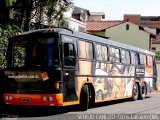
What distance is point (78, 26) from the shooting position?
5347 cm

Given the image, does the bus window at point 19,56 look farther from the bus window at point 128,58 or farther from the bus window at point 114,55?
the bus window at point 128,58

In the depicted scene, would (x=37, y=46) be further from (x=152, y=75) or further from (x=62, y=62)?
(x=152, y=75)

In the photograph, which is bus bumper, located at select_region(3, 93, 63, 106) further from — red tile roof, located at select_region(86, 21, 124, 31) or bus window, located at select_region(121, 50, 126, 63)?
red tile roof, located at select_region(86, 21, 124, 31)

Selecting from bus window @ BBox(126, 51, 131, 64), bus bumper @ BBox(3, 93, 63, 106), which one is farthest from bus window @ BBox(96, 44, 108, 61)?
bus bumper @ BBox(3, 93, 63, 106)

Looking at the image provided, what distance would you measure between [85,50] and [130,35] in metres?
56.8

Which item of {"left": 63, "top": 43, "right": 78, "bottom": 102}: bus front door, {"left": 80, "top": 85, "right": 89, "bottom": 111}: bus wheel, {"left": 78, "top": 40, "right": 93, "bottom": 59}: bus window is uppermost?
{"left": 78, "top": 40, "right": 93, "bottom": 59}: bus window

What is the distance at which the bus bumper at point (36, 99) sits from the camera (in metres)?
14.1

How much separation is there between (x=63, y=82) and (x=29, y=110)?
7.83ft

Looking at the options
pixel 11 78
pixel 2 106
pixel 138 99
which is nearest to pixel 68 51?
pixel 11 78

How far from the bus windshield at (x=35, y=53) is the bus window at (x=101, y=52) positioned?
10.5 feet

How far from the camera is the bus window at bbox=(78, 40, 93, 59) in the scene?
16.1 meters

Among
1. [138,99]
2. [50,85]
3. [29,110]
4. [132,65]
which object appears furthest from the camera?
[138,99]

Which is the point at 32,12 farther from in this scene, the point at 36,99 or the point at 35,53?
the point at 36,99

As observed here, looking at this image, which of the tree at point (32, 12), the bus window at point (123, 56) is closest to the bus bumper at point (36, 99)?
the bus window at point (123, 56)
